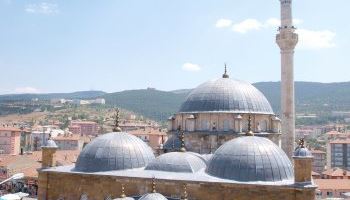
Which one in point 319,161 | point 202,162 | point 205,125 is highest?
point 205,125

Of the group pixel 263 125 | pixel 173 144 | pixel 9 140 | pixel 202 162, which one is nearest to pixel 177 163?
pixel 202 162

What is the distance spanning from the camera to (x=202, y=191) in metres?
14.6

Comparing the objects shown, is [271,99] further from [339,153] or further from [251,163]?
[251,163]

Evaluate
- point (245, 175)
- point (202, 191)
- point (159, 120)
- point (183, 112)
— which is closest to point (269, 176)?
point (245, 175)

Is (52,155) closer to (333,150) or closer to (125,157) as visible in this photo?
(125,157)

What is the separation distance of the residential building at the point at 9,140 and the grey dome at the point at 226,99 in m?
54.6

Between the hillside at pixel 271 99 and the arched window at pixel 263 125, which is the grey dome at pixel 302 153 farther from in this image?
the hillside at pixel 271 99

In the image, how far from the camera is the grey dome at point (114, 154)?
16.9m

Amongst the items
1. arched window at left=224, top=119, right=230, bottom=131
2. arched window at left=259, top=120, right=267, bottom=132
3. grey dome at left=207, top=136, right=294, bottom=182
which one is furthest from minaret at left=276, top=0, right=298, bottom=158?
grey dome at left=207, top=136, right=294, bottom=182

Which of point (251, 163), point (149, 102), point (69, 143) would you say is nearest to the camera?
point (251, 163)

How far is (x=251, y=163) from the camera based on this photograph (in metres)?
14.6

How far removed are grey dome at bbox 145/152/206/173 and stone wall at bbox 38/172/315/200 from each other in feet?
3.08

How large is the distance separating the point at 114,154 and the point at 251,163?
5.31 m

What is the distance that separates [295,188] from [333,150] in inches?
2349
